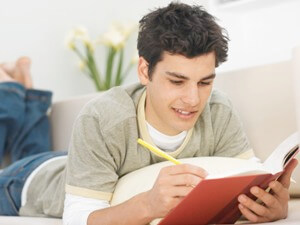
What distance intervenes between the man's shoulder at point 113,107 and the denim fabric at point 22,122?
3.58 feet

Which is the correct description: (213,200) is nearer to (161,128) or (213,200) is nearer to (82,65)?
(161,128)

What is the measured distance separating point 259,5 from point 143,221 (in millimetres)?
2651

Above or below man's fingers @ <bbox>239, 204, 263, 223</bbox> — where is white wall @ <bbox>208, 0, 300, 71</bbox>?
above

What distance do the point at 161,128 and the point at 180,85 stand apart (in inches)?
8.7

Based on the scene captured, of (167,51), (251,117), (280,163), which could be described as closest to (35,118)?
(251,117)

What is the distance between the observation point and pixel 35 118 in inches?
104

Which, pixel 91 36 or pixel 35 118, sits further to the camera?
pixel 91 36

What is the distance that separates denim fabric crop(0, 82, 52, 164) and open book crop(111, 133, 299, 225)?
1248 millimetres

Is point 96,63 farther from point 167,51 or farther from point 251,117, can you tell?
point 167,51

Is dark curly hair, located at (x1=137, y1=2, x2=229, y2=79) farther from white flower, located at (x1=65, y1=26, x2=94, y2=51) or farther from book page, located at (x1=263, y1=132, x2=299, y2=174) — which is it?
white flower, located at (x1=65, y1=26, x2=94, y2=51)

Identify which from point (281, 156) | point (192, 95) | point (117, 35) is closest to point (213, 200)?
point (281, 156)

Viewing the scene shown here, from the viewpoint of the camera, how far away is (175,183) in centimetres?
117

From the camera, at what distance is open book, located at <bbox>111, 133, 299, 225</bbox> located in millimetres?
1100

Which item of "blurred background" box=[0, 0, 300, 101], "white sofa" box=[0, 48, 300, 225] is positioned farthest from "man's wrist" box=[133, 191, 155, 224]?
"blurred background" box=[0, 0, 300, 101]
